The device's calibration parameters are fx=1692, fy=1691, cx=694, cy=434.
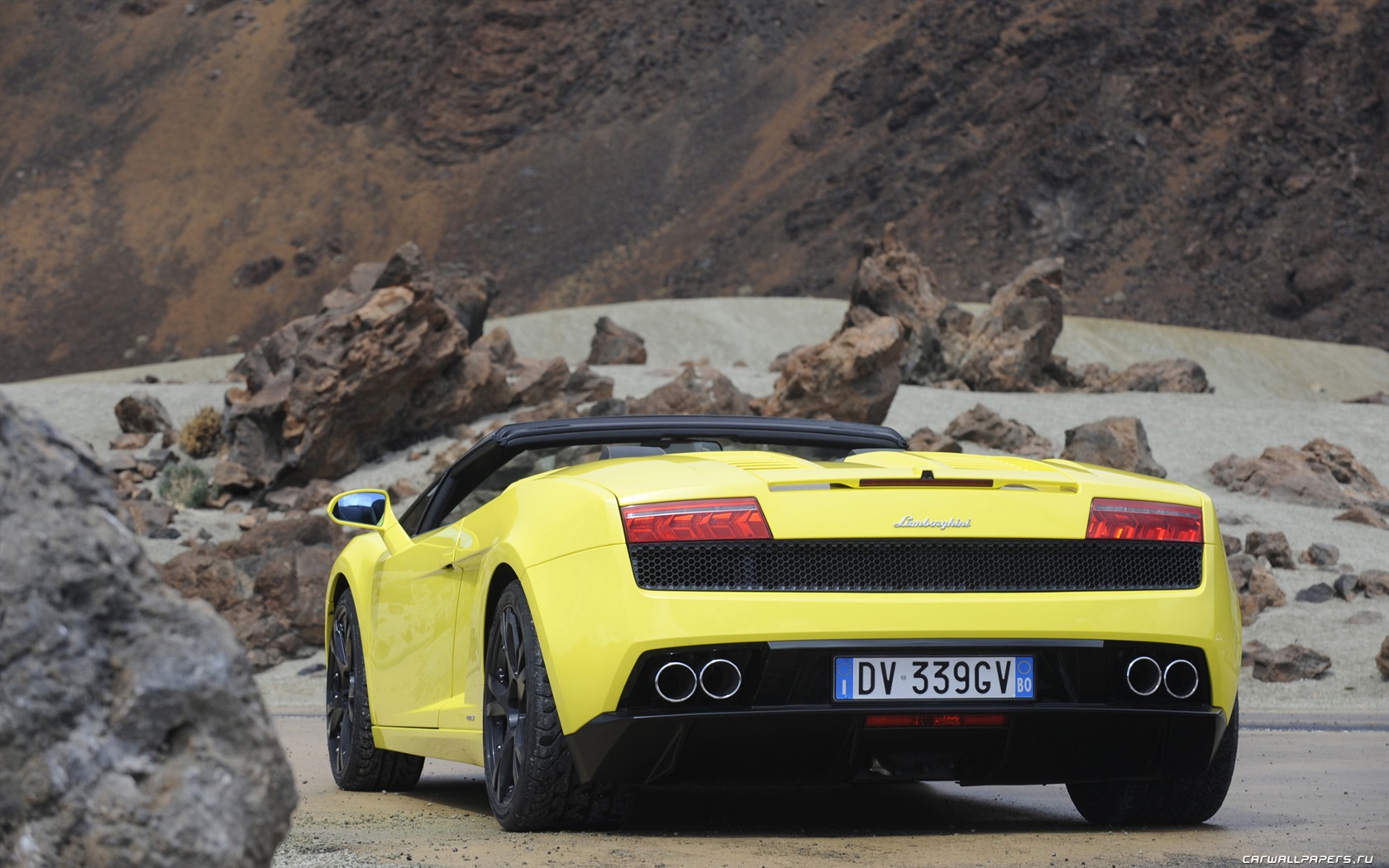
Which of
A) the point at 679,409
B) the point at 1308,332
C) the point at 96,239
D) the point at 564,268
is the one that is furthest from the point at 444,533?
the point at 96,239

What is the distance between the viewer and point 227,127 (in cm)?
7344

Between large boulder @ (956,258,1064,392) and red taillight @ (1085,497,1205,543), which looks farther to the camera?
large boulder @ (956,258,1064,392)

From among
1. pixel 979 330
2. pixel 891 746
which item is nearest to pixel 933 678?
pixel 891 746

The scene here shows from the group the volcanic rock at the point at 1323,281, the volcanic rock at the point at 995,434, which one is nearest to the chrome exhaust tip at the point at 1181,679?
the volcanic rock at the point at 995,434

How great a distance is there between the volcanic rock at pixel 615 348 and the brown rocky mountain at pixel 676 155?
2203 cm

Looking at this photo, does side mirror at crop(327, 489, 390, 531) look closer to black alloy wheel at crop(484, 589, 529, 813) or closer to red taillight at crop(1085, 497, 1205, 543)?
black alloy wheel at crop(484, 589, 529, 813)

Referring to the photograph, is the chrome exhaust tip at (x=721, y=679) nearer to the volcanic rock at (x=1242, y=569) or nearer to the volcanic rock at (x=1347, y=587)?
the volcanic rock at (x=1242, y=569)

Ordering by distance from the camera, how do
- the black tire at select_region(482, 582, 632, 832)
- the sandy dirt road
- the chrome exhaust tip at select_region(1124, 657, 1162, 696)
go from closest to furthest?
the sandy dirt road < the black tire at select_region(482, 582, 632, 832) < the chrome exhaust tip at select_region(1124, 657, 1162, 696)

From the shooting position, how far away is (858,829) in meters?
4.95

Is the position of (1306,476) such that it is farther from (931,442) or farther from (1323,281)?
(1323,281)

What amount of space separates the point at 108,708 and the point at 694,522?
6.82 ft

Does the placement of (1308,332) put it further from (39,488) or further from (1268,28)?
(39,488)

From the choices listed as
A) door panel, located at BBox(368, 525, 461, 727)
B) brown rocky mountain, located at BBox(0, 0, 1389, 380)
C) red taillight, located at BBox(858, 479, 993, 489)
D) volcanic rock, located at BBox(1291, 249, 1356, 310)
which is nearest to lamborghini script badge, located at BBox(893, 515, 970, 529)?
red taillight, located at BBox(858, 479, 993, 489)

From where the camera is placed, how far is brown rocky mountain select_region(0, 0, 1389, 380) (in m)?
57.2
